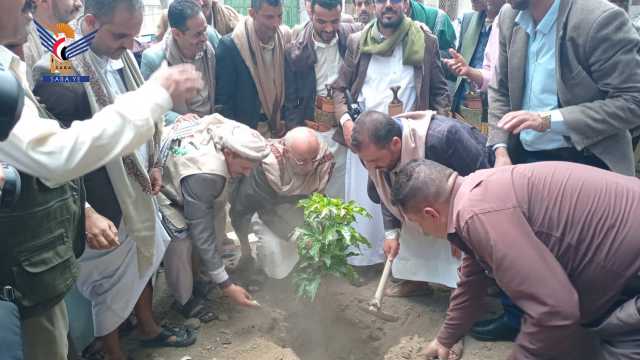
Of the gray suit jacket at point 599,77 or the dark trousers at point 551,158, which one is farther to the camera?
the dark trousers at point 551,158

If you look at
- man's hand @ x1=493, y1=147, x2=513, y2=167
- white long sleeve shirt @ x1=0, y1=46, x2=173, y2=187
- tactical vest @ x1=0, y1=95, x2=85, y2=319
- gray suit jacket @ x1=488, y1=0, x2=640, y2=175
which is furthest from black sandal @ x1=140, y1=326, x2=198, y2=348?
gray suit jacket @ x1=488, y1=0, x2=640, y2=175

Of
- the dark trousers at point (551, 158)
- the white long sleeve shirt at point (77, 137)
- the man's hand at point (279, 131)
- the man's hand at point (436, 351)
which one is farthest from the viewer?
the man's hand at point (279, 131)

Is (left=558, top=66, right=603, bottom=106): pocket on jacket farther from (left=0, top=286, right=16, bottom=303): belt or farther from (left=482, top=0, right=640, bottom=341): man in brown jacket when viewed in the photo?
(left=0, top=286, right=16, bottom=303): belt

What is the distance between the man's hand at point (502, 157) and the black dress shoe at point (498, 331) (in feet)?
3.05

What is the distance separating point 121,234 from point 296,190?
1.25 metres

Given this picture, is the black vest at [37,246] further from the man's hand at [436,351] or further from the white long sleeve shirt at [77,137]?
the man's hand at [436,351]

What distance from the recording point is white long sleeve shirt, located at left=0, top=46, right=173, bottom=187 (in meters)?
1.65

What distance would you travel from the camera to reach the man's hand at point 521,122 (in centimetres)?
253

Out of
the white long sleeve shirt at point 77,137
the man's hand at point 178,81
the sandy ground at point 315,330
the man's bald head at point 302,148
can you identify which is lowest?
the sandy ground at point 315,330

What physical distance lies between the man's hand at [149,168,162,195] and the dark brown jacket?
1.49m

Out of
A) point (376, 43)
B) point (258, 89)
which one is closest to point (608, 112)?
point (376, 43)

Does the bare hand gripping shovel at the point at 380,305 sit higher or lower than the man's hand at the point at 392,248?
lower

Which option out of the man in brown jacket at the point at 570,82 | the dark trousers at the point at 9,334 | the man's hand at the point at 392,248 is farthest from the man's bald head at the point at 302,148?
the dark trousers at the point at 9,334

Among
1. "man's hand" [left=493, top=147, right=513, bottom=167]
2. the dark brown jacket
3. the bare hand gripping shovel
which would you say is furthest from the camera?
the dark brown jacket
